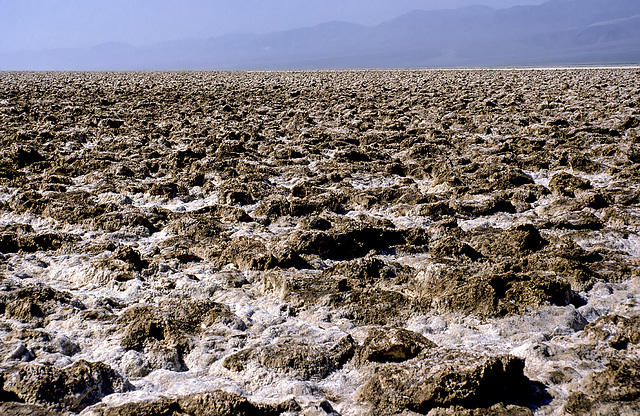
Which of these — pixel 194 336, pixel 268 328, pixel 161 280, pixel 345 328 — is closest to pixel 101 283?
pixel 161 280

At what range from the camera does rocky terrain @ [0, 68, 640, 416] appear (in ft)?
6.68

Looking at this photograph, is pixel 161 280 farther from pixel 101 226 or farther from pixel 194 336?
pixel 101 226

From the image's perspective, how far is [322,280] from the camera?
119 inches

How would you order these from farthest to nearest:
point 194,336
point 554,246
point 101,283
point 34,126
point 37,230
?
point 34,126, point 37,230, point 554,246, point 101,283, point 194,336

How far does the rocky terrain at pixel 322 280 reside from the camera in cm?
204

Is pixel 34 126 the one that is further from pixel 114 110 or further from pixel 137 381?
pixel 137 381

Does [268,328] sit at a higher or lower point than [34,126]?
lower

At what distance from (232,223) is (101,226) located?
36.0 inches

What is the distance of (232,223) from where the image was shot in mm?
4051

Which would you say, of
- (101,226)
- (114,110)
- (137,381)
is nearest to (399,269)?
(137,381)

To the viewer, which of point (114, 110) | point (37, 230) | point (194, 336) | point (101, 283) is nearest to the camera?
point (194, 336)

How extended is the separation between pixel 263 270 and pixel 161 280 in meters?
0.57

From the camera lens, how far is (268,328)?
258 cm

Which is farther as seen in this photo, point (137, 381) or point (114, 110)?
point (114, 110)
